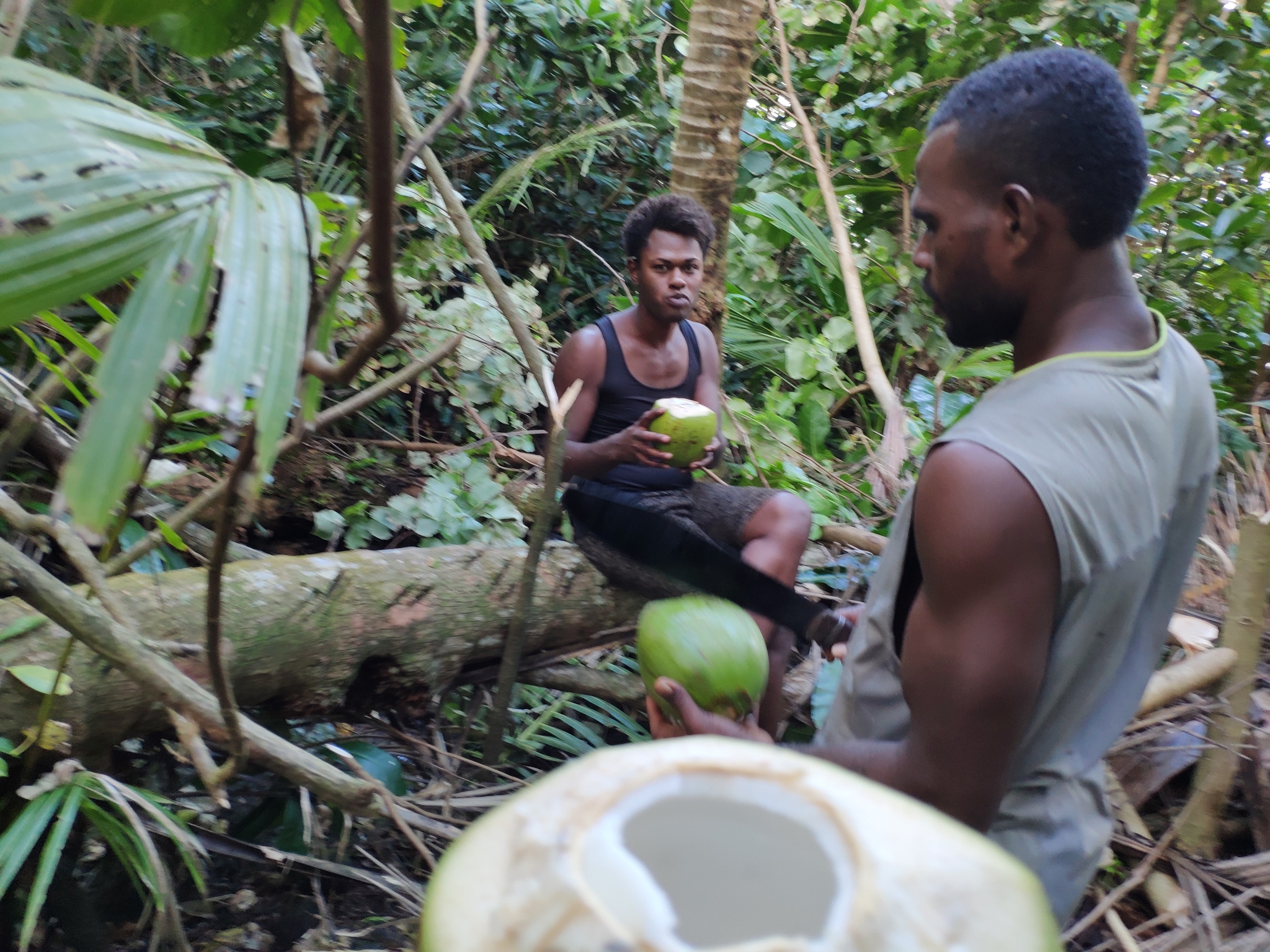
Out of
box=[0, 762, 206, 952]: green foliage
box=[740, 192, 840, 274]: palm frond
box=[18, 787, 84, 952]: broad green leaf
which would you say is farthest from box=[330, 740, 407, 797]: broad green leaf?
box=[740, 192, 840, 274]: palm frond

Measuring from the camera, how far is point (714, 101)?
344 centimetres

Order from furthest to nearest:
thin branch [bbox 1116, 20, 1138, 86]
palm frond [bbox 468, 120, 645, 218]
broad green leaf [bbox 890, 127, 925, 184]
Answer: palm frond [bbox 468, 120, 645, 218], broad green leaf [bbox 890, 127, 925, 184], thin branch [bbox 1116, 20, 1138, 86]

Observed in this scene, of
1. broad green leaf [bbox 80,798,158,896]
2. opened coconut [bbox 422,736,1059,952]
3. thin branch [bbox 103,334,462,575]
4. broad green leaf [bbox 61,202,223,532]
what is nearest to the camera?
opened coconut [bbox 422,736,1059,952]

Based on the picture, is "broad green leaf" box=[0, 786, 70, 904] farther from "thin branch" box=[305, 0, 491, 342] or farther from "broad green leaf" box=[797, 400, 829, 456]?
"broad green leaf" box=[797, 400, 829, 456]

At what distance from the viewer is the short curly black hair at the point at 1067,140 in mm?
1062

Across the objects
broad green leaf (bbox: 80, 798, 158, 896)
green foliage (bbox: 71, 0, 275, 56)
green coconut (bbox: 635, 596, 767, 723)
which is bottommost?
broad green leaf (bbox: 80, 798, 158, 896)

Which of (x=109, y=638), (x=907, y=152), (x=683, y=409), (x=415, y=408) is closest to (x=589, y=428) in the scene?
(x=683, y=409)

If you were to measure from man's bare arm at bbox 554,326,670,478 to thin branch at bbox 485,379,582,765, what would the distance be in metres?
0.54

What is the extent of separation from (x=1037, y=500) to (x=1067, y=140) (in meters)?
0.46

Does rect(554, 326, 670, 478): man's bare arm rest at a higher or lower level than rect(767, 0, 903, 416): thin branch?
lower

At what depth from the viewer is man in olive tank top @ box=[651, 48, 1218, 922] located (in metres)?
0.95

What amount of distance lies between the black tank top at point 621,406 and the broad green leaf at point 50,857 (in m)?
1.79

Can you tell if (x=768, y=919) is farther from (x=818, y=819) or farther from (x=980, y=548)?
(x=980, y=548)

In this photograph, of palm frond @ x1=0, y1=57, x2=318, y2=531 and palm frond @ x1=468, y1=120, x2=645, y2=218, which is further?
palm frond @ x1=468, y1=120, x2=645, y2=218
